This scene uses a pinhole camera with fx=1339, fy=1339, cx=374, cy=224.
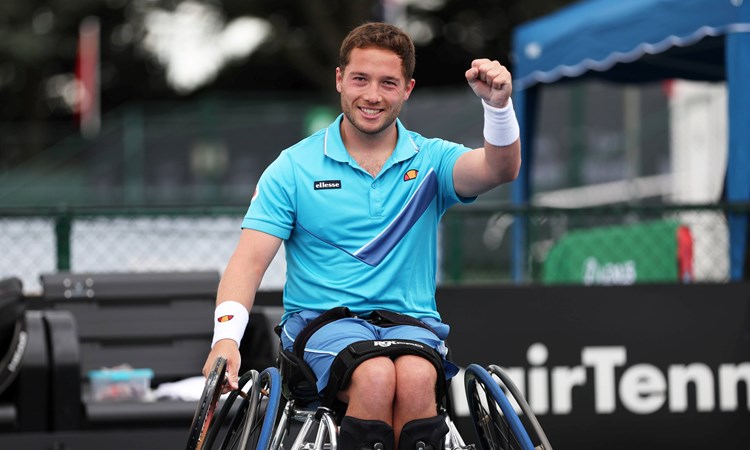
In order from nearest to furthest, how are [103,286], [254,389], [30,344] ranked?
[254,389] → [30,344] → [103,286]

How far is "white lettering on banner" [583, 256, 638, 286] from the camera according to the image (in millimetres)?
10008

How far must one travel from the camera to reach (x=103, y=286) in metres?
7.00

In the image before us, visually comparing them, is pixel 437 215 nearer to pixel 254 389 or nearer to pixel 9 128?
pixel 254 389

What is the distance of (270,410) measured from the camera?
12.8 ft

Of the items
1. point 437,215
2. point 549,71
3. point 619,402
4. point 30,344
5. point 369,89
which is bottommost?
point 619,402

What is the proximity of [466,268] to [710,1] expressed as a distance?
4.99m

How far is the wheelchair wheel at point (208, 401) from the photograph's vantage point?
4.09 meters

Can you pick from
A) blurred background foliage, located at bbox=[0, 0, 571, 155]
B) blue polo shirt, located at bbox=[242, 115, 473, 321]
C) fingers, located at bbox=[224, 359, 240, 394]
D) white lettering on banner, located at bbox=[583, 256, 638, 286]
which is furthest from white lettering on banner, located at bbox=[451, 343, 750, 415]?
blurred background foliage, located at bbox=[0, 0, 571, 155]

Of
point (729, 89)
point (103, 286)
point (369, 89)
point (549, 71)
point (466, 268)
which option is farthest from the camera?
point (466, 268)

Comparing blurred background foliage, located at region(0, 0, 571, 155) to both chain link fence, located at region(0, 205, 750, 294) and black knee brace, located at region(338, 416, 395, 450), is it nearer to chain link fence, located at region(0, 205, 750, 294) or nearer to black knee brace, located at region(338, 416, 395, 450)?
chain link fence, located at region(0, 205, 750, 294)

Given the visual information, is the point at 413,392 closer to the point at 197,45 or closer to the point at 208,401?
the point at 208,401

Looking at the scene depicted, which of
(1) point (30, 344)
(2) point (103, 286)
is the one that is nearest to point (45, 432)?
(1) point (30, 344)

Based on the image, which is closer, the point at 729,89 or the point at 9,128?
the point at 729,89

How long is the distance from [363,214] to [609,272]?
6141 millimetres
